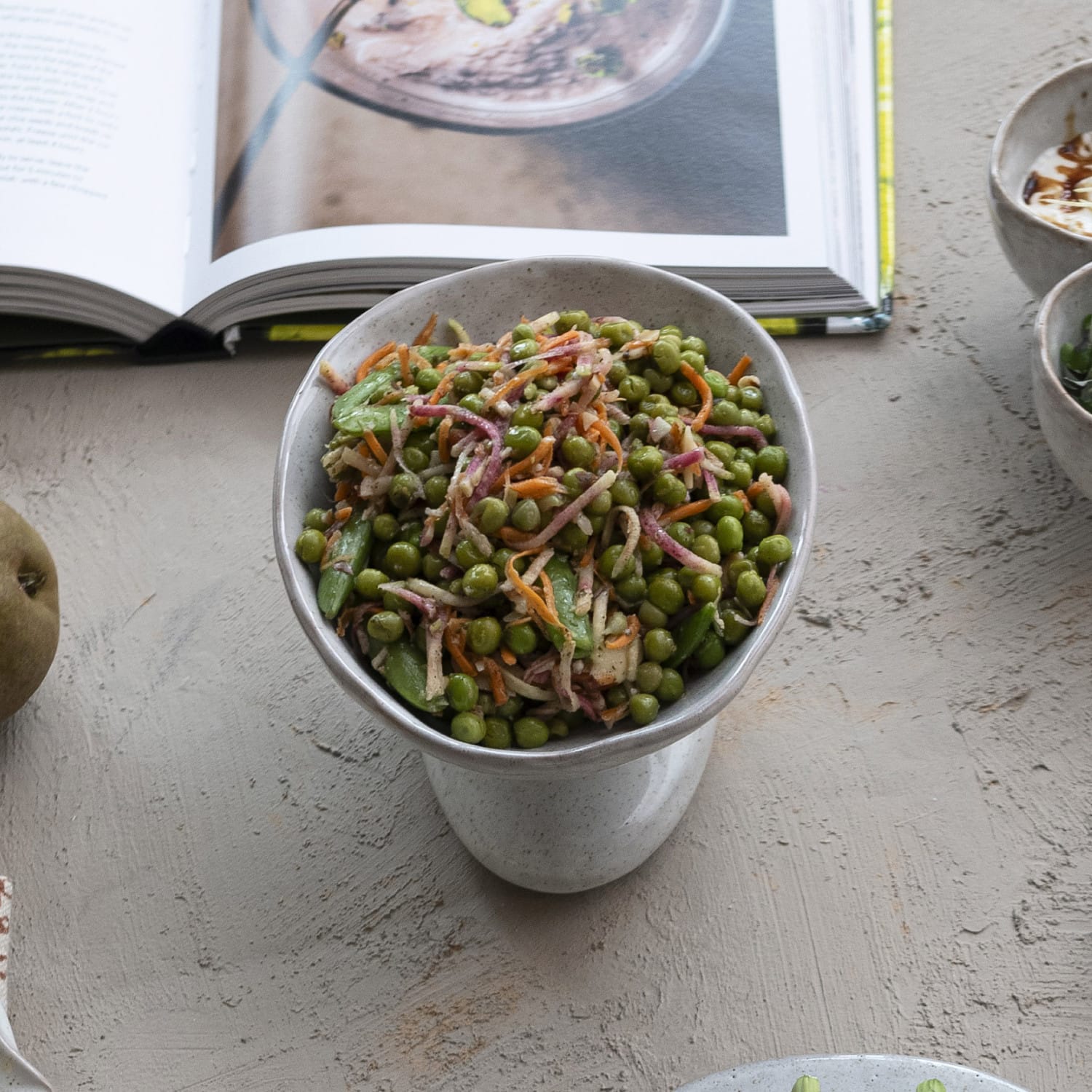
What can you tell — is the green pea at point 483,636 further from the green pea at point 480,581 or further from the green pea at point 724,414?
the green pea at point 724,414

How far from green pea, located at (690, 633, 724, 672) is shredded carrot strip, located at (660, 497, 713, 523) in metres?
0.11

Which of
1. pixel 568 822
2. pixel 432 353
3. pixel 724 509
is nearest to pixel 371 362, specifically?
pixel 432 353

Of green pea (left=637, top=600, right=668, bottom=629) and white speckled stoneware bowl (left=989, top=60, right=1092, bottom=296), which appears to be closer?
green pea (left=637, top=600, right=668, bottom=629)

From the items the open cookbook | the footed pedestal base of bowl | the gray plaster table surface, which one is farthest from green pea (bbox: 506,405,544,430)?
the open cookbook

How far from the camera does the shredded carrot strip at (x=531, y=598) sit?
904mm

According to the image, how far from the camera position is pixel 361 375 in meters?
1.09

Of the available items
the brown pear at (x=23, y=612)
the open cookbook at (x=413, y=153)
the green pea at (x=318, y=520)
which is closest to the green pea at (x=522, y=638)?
the green pea at (x=318, y=520)

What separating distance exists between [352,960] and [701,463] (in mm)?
603

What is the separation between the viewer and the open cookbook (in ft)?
5.01

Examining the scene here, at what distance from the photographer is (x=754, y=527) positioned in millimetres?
1008

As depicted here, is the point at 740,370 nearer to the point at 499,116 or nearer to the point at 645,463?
the point at 645,463

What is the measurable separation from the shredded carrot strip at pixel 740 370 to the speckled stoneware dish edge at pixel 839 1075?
61cm

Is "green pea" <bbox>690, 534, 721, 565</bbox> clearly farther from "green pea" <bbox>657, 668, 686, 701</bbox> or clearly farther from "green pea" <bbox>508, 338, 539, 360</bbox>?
"green pea" <bbox>508, 338, 539, 360</bbox>

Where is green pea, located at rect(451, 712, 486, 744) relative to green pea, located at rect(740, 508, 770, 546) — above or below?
below
